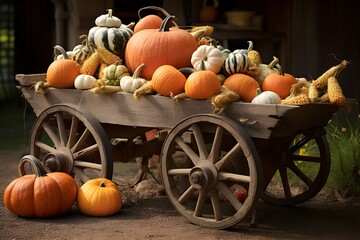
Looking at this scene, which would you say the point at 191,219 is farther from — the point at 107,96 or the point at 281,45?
the point at 281,45

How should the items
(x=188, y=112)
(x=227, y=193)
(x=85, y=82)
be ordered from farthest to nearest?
1. (x=85, y=82)
2. (x=188, y=112)
3. (x=227, y=193)

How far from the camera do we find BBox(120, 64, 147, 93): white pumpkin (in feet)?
18.8

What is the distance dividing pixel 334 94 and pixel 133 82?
4.71ft

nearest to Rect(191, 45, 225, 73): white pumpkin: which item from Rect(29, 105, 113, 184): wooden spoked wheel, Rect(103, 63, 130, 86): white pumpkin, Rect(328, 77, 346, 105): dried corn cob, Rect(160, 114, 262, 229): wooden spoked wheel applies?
Rect(160, 114, 262, 229): wooden spoked wheel

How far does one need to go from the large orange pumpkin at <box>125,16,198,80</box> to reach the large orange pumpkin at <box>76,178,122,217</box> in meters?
0.88

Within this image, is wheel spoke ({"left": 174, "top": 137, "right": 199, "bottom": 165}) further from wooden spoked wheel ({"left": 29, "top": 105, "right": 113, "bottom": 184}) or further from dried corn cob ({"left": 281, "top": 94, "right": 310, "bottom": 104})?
dried corn cob ({"left": 281, "top": 94, "right": 310, "bottom": 104})

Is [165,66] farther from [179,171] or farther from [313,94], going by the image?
[313,94]

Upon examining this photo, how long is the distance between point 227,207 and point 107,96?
130 centimetres

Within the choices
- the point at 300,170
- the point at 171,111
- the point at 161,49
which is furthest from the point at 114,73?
the point at 300,170

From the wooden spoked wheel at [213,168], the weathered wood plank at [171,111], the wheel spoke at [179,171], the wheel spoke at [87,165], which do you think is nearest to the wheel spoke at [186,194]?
the wooden spoked wheel at [213,168]

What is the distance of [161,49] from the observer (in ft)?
19.1

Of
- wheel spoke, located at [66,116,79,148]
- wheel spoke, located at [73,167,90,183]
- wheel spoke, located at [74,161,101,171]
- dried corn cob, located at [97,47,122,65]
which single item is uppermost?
dried corn cob, located at [97,47,122,65]

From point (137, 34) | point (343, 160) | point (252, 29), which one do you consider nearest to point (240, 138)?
point (137, 34)

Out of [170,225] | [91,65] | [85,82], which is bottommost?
[170,225]
